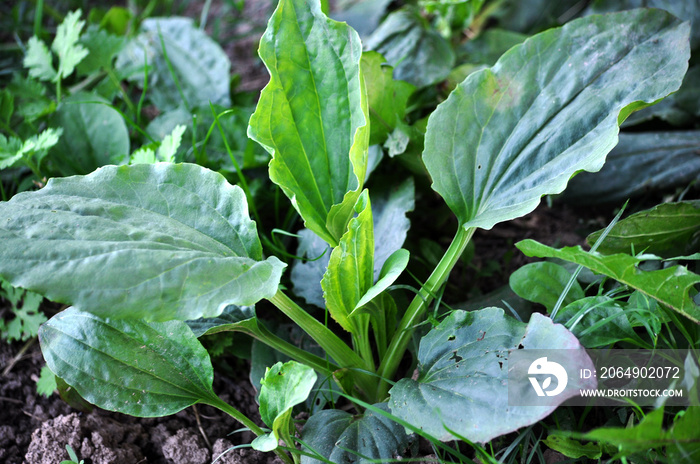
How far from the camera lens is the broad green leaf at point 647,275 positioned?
33.6 inches

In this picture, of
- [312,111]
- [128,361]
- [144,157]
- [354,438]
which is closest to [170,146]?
[144,157]

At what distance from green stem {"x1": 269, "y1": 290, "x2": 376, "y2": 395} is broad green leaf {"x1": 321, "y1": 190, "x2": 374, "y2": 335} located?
0.04 m

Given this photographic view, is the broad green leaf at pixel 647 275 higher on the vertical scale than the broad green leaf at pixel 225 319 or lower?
higher

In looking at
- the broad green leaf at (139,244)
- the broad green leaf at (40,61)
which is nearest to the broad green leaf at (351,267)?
the broad green leaf at (139,244)

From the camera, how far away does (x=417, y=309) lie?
3.56 ft

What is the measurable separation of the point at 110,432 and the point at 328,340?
0.47m

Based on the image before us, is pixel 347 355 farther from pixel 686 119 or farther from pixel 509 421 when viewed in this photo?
pixel 686 119

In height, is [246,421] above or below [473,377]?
below

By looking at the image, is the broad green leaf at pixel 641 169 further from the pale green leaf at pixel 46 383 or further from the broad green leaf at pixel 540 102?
the pale green leaf at pixel 46 383

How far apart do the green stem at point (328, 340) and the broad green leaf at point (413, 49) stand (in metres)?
0.81

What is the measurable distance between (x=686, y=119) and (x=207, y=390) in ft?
4.73

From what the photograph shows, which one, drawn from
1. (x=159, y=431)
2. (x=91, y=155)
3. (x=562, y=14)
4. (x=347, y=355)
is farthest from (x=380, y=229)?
(x=562, y=14)

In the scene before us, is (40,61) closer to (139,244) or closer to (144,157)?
(144,157)

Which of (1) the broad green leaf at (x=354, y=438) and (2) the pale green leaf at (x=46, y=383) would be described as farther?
(2) the pale green leaf at (x=46, y=383)
